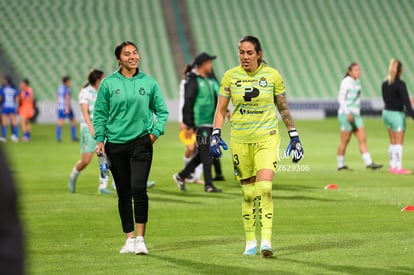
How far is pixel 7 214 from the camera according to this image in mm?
2750

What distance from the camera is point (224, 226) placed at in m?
11.7

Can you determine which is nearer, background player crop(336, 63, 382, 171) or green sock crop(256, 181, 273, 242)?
green sock crop(256, 181, 273, 242)

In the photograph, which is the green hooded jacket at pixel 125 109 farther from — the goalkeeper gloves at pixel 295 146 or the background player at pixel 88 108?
the background player at pixel 88 108

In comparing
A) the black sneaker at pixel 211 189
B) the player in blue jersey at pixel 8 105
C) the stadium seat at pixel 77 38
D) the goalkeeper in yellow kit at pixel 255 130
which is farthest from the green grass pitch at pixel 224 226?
the stadium seat at pixel 77 38

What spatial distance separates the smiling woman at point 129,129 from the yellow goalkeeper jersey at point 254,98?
31.2 inches

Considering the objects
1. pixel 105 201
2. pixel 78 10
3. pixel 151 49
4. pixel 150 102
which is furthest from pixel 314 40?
pixel 150 102

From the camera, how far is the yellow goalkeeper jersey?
926 cm

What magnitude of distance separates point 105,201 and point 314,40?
1543 inches

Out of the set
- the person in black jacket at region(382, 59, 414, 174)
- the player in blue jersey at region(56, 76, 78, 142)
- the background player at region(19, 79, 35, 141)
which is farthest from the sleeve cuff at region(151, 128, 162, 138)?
the background player at region(19, 79, 35, 141)

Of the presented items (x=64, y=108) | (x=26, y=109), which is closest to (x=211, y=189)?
(x=64, y=108)

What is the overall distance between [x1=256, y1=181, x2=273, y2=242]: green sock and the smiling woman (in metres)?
1.15

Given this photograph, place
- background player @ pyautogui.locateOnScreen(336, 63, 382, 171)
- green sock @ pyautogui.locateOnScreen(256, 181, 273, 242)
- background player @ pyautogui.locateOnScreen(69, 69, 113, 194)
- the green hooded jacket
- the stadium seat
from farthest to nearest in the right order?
the stadium seat
background player @ pyautogui.locateOnScreen(336, 63, 382, 171)
background player @ pyautogui.locateOnScreen(69, 69, 113, 194)
the green hooded jacket
green sock @ pyautogui.locateOnScreen(256, 181, 273, 242)

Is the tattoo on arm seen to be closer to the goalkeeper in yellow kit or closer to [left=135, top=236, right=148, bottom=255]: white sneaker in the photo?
the goalkeeper in yellow kit

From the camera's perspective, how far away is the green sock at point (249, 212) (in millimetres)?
9359
